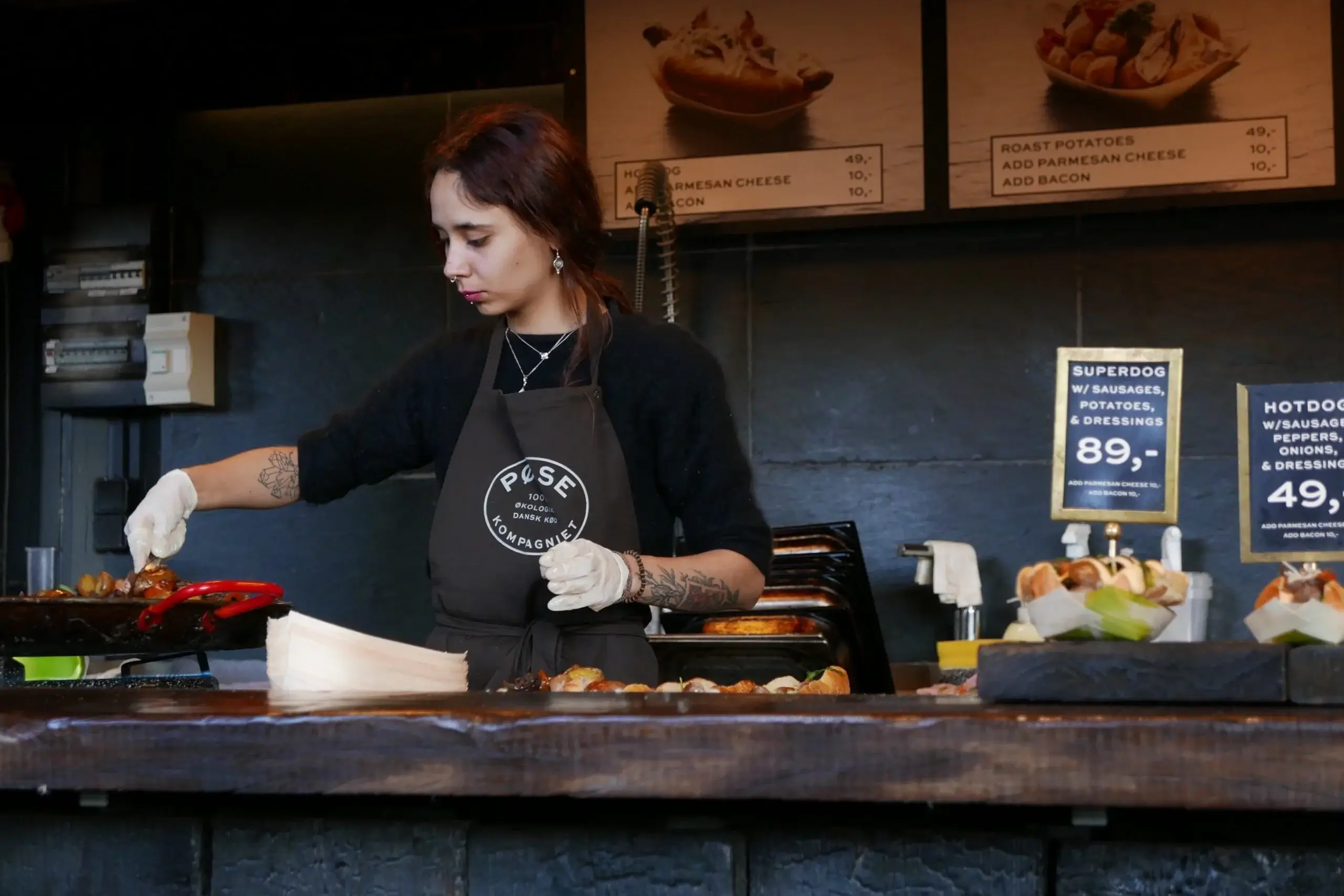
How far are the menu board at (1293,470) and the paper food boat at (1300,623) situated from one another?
7 cm

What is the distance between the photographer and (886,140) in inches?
140

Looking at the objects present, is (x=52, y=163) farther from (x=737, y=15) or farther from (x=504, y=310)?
(x=504, y=310)

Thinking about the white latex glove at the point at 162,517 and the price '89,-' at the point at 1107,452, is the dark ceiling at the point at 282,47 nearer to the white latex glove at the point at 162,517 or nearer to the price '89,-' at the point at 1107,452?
the white latex glove at the point at 162,517

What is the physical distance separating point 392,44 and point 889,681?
2.10m

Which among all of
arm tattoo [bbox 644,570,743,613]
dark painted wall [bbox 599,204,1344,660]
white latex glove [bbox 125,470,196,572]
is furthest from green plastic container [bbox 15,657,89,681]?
dark painted wall [bbox 599,204,1344,660]

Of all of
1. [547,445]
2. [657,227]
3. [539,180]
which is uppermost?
[657,227]

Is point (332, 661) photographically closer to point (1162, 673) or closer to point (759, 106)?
point (1162, 673)

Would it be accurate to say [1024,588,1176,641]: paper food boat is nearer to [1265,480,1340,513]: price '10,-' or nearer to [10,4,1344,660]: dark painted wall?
[1265,480,1340,513]: price '10,-'

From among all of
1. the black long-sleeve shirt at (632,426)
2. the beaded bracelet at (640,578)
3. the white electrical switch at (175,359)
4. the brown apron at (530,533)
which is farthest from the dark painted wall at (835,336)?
the beaded bracelet at (640,578)

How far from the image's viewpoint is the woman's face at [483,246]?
2.27 metres

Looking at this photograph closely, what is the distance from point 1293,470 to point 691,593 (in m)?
1.04

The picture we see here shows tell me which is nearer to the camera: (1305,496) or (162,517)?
(1305,496)

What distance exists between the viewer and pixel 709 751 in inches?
42.0

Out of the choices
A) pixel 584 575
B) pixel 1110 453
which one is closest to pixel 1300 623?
pixel 1110 453
